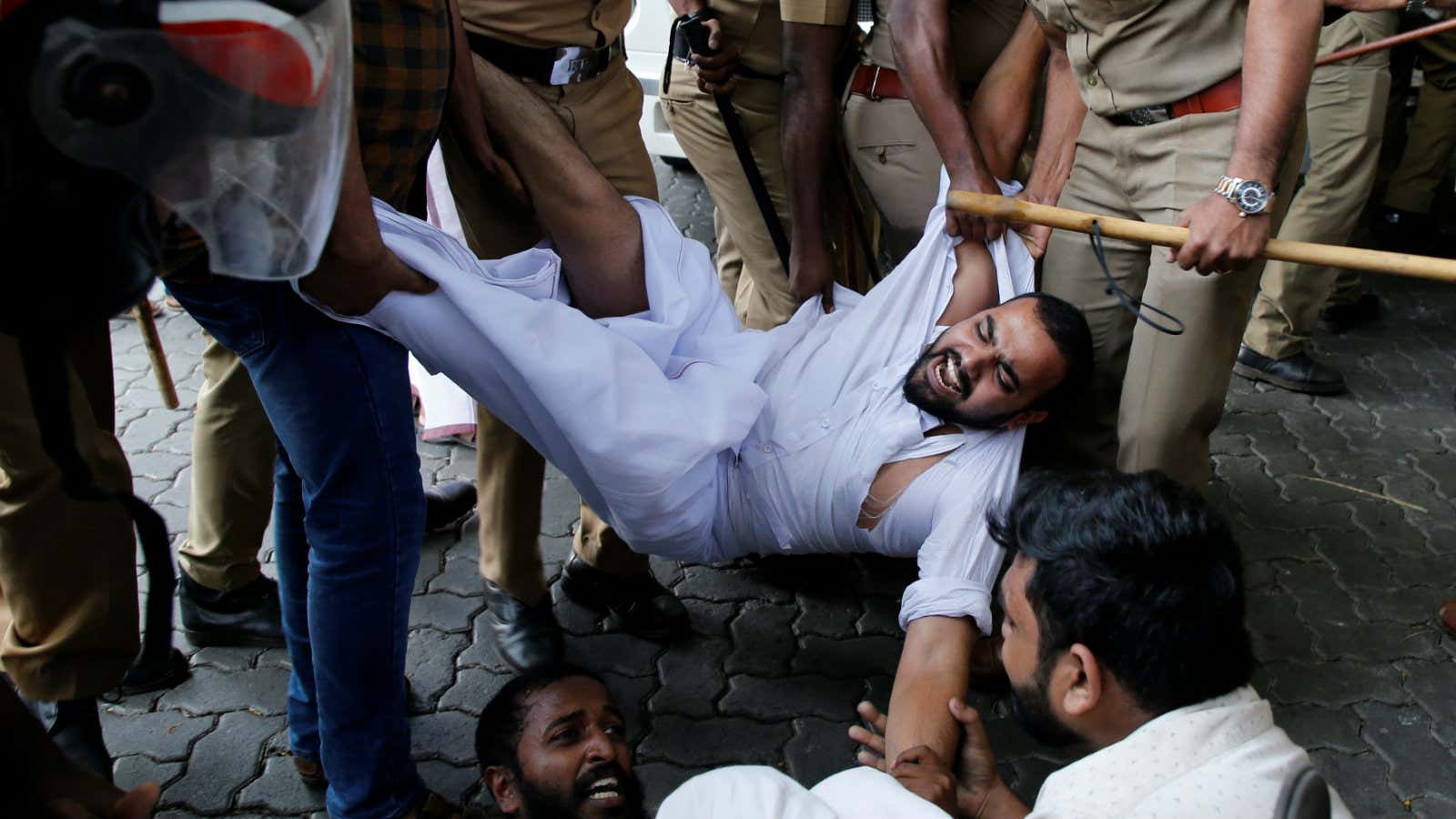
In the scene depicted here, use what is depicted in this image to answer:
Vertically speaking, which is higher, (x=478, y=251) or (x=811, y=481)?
(x=478, y=251)

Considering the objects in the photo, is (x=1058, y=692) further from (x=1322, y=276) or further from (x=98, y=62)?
(x=1322, y=276)

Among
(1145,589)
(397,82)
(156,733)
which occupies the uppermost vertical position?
(397,82)

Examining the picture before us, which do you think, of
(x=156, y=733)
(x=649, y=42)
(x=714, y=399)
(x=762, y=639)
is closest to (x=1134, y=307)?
(x=714, y=399)

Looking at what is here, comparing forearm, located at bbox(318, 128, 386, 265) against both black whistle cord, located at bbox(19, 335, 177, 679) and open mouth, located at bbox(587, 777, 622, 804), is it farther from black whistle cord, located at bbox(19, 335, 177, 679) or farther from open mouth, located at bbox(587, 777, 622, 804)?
open mouth, located at bbox(587, 777, 622, 804)

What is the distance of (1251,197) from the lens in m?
2.37

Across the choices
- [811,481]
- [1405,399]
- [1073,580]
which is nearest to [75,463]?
[1073,580]

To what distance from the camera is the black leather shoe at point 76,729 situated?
2.31m

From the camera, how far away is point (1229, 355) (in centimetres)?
268

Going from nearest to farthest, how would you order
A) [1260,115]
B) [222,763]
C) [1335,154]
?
[1260,115]
[222,763]
[1335,154]

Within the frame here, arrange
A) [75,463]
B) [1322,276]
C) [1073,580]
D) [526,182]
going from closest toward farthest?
[75,463] < [1073,580] < [526,182] < [1322,276]

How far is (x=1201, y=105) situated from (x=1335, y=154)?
195cm

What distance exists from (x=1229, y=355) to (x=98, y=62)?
2.29 meters

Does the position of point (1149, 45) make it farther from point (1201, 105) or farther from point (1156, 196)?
point (1156, 196)

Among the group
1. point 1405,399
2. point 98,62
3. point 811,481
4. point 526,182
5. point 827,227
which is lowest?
point 1405,399
